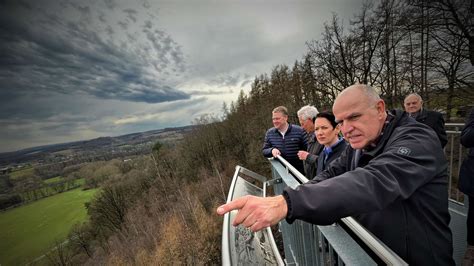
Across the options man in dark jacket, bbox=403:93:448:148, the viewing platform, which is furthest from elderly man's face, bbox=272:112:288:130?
man in dark jacket, bbox=403:93:448:148

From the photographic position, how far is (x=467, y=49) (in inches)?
320

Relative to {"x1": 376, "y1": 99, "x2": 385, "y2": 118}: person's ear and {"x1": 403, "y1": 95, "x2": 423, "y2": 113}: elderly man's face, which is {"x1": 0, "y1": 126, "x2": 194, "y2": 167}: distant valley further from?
{"x1": 376, "y1": 99, "x2": 385, "y2": 118}: person's ear

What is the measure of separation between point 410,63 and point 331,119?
461 inches

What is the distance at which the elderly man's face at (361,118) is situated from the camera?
4.86 feet

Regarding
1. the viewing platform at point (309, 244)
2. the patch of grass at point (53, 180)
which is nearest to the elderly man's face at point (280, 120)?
the viewing platform at point (309, 244)

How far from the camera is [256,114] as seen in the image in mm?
20391

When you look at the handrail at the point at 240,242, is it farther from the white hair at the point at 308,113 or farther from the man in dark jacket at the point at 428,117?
the man in dark jacket at the point at 428,117

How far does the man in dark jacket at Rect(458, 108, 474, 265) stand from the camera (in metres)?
2.48

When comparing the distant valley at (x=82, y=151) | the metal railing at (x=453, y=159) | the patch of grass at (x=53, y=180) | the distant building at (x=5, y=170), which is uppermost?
the metal railing at (x=453, y=159)

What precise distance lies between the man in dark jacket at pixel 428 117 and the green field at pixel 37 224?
1903 inches

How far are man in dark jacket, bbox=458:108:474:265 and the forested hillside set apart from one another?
25.3 ft

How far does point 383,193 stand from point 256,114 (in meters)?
19.5

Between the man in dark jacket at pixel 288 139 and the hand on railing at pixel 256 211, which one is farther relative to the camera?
the man in dark jacket at pixel 288 139

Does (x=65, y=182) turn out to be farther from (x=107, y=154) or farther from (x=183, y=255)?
(x=183, y=255)
